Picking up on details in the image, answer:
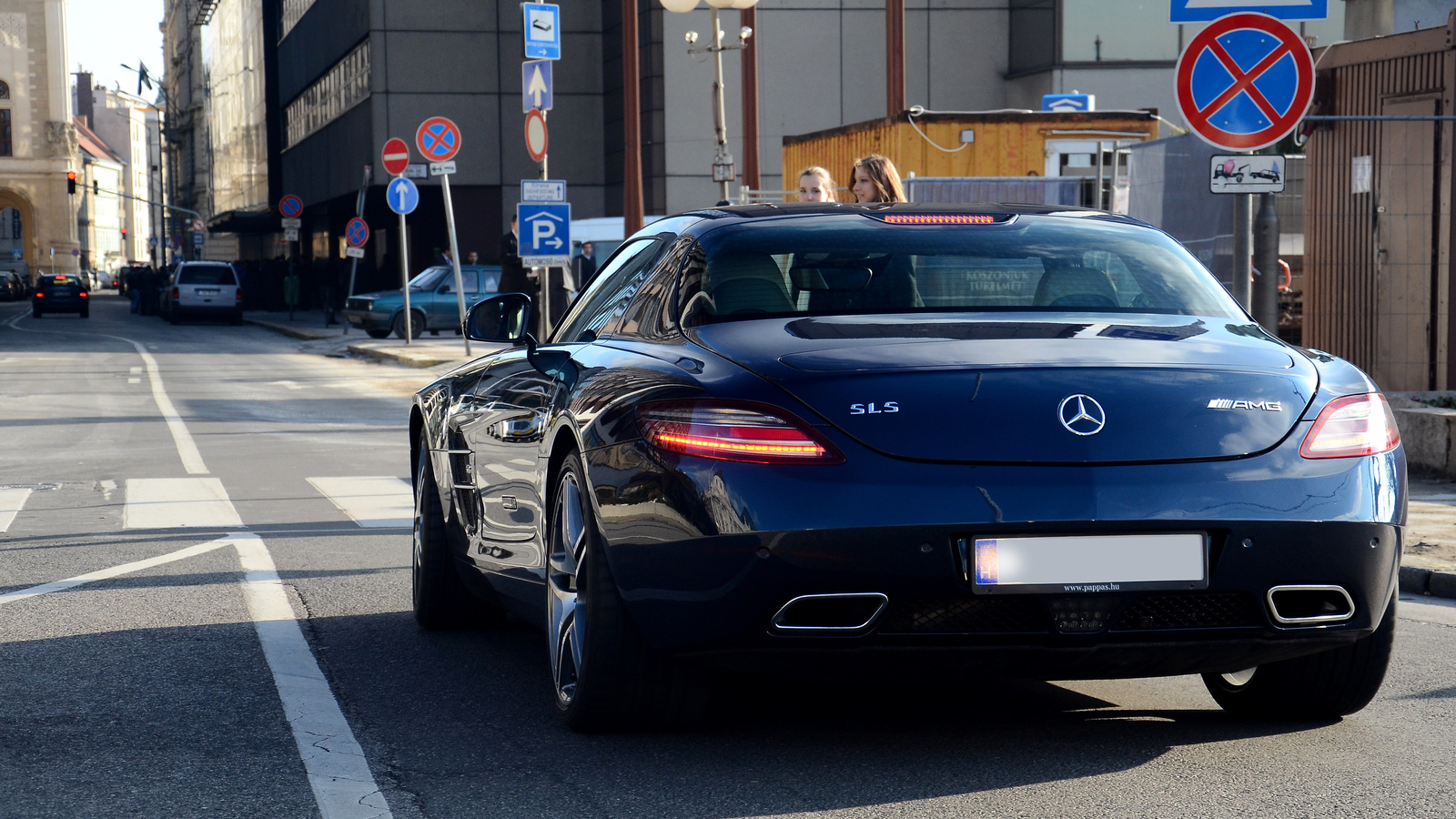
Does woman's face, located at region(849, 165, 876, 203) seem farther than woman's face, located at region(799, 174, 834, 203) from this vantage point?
No

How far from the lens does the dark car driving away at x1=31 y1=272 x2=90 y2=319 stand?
187 feet

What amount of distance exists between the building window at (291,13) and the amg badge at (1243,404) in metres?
57.3

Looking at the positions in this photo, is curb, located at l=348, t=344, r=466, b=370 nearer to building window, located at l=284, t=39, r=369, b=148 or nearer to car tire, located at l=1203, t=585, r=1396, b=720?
building window, located at l=284, t=39, r=369, b=148

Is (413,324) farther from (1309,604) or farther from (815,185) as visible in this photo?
(1309,604)

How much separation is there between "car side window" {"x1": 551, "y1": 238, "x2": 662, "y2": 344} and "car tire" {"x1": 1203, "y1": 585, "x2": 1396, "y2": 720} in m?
1.99

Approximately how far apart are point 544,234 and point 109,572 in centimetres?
1255


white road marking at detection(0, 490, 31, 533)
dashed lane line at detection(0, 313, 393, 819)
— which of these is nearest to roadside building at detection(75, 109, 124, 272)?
white road marking at detection(0, 490, 31, 533)

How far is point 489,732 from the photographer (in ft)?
15.4

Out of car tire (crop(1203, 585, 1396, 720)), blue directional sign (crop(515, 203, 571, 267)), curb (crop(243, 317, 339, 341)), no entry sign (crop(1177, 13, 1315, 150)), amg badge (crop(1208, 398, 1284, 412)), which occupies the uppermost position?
no entry sign (crop(1177, 13, 1315, 150))

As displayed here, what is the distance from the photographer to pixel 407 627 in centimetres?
645

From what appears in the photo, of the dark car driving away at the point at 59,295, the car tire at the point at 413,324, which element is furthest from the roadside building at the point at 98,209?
the car tire at the point at 413,324

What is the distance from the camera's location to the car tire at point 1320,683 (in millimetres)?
4469

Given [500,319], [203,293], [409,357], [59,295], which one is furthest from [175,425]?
[59,295]

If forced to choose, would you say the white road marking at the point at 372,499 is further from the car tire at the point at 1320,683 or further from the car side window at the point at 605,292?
the car tire at the point at 1320,683
